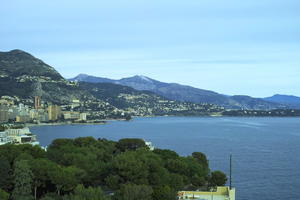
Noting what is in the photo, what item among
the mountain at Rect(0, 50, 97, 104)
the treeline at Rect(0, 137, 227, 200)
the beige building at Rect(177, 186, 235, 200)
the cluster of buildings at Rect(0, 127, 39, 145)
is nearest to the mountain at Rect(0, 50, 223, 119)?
the mountain at Rect(0, 50, 97, 104)

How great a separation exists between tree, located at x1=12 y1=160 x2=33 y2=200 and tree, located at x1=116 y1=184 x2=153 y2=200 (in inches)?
127

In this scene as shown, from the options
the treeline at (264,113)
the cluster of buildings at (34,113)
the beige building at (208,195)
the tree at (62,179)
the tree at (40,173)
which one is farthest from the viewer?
the treeline at (264,113)

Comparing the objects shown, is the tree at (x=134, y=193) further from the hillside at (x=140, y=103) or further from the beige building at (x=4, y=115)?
the hillside at (x=140, y=103)

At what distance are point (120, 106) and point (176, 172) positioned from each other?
131 meters

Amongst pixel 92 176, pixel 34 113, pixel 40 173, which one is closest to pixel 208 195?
pixel 92 176

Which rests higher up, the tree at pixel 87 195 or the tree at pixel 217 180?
the tree at pixel 87 195

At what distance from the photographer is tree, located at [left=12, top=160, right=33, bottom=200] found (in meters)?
16.6

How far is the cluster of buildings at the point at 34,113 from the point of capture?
284 feet

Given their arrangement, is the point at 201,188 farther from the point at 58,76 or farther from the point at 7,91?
the point at 58,76

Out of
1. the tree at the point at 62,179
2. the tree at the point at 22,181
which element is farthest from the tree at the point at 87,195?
the tree at the point at 22,181

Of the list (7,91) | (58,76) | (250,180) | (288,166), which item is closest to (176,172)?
(250,180)

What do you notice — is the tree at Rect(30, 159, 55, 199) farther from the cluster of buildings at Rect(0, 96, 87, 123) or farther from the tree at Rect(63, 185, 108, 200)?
the cluster of buildings at Rect(0, 96, 87, 123)

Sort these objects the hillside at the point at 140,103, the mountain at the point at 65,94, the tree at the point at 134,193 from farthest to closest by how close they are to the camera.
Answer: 1. the hillside at the point at 140,103
2. the mountain at the point at 65,94
3. the tree at the point at 134,193

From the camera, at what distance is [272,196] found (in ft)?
77.9
